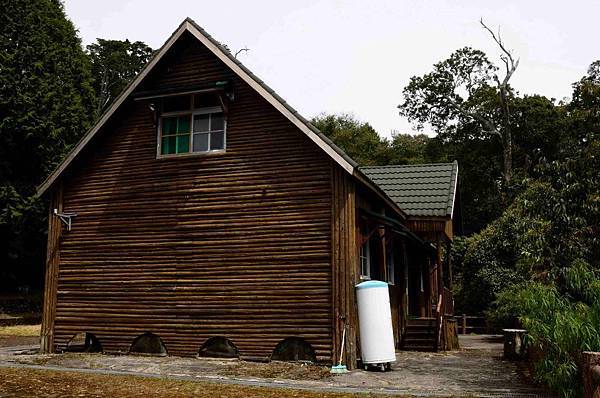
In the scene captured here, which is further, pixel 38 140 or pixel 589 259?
pixel 38 140

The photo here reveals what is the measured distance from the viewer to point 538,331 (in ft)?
30.5

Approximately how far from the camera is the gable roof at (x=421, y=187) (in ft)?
59.5

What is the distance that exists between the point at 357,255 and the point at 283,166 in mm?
2729

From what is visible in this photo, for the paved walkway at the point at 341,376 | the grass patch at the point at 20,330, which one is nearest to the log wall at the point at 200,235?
the paved walkway at the point at 341,376

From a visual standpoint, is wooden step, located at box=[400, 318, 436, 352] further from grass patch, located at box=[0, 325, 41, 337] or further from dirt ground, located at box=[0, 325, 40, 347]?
grass patch, located at box=[0, 325, 41, 337]

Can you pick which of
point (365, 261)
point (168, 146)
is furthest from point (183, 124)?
point (365, 261)

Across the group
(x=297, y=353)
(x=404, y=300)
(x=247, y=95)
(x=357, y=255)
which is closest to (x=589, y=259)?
(x=404, y=300)

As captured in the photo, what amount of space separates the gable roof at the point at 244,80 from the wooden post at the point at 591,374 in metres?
6.69

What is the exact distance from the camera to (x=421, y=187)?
19828 mm

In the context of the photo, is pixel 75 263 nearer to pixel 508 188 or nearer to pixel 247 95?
pixel 247 95

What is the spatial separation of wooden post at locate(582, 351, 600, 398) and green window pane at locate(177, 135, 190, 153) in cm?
1092

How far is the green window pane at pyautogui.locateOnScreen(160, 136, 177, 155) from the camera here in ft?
52.5

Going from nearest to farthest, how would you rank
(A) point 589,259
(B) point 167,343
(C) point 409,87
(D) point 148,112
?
(B) point 167,343
(D) point 148,112
(A) point 589,259
(C) point 409,87

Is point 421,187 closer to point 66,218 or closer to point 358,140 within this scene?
point 66,218
